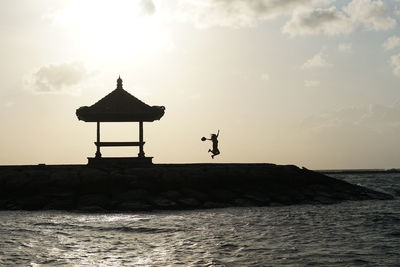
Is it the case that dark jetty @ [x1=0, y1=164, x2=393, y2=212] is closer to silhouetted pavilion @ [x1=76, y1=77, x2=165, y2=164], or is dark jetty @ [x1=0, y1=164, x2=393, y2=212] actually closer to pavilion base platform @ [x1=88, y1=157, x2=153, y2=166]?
pavilion base platform @ [x1=88, y1=157, x2=153, y2=166]

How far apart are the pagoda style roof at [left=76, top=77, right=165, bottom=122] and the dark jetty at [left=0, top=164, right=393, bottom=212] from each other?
9.99 feet

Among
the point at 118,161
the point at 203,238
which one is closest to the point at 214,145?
the point at 118,161

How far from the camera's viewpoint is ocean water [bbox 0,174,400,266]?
10812mm

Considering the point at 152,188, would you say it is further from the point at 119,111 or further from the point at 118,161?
the point at 119,111

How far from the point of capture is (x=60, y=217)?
713 inches

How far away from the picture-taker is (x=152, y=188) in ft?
75.2

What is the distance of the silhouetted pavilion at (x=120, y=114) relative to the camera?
26.4 m

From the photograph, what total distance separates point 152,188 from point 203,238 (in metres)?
9.48

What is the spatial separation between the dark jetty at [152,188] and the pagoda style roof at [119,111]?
9.99 ft

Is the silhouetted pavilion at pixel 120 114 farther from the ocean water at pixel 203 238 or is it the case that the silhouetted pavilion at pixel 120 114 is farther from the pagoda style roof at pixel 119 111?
the ocean water at pixel 203 238

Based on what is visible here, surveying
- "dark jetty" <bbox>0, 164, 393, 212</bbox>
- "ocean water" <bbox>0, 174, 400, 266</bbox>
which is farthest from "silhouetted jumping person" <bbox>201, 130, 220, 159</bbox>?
"ocean water" <bbox>0, 174, 400, 266</bbox>

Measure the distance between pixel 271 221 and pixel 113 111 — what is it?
12.1 meters

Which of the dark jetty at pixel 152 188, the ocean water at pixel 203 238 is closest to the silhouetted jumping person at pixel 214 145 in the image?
the dark jetty at pixel 152 188

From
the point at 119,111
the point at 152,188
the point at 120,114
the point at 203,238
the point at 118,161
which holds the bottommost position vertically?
the point at 203,238
